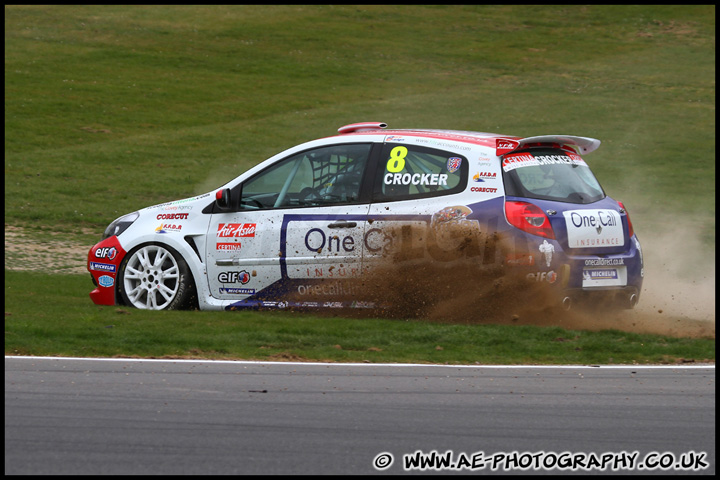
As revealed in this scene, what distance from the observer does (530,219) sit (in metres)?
8.50

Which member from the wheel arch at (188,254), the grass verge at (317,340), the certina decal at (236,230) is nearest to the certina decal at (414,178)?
the grass verge at (317,340)

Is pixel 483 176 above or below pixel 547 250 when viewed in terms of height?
above

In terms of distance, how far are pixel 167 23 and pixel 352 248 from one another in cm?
4376

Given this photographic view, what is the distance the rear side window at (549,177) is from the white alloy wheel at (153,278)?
10.7ft

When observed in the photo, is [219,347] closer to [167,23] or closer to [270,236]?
[270,236]

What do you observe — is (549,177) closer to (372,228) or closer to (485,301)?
(485,301)

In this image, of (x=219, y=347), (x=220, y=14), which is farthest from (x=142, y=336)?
(x=220, y=14)

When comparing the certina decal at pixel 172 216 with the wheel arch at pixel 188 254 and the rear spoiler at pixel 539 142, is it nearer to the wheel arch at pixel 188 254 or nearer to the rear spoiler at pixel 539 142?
the wheel arch at pixel 188 254

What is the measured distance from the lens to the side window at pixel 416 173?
885 centimetres

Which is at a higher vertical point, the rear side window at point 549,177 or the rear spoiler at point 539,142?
the rear spoiler at point 539,142

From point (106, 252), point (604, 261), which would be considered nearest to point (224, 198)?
point (106, 252)

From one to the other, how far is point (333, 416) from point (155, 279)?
4355 mm

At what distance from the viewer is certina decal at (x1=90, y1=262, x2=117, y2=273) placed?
384 inches

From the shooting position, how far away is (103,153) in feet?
80.1
